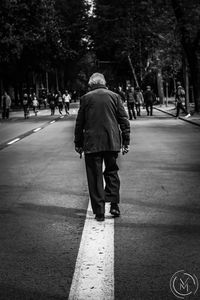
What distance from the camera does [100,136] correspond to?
253 inches

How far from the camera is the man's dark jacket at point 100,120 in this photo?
644 cm

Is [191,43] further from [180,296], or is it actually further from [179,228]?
[180,296]

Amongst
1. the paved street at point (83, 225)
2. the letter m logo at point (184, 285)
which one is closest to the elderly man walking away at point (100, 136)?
the paved street at point (83, 225)

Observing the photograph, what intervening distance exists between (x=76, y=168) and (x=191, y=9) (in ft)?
58.1

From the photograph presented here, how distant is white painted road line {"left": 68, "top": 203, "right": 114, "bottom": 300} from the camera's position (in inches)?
158

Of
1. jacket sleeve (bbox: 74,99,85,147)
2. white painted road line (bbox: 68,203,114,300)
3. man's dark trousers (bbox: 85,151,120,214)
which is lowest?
white painted road line (bbox: 68,203,114,300)

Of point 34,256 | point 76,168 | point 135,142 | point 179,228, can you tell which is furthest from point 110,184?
point 135,142

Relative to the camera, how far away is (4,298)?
12.8ft

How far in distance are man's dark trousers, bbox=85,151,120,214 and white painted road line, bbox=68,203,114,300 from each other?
0.22 metres

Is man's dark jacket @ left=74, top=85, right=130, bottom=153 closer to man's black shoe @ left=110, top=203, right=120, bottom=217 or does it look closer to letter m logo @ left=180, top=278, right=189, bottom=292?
man's black shoe @ left=110, top=203, right=120, bottom=217

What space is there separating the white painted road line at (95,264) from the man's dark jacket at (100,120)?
2.75 feet

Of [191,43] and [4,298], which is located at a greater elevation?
[191,43]

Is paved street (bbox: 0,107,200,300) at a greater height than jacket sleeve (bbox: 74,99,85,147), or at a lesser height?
lesser

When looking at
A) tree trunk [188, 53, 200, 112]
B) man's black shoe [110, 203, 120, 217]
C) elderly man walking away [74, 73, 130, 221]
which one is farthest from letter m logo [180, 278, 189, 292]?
tree trunk [188, 53, 200, 112]
